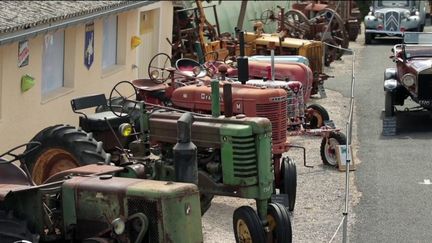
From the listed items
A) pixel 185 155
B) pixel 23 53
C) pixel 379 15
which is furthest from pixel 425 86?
pixel 379 15

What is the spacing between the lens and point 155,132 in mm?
9055

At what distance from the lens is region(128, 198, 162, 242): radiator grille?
645 cm

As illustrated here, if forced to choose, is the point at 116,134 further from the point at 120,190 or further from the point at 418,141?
the point at 418,141

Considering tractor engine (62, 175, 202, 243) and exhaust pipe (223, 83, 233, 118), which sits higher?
exhaust pipe (223, 83, 233, 118)

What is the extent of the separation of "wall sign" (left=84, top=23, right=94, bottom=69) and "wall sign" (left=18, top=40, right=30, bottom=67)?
2666 millimetres

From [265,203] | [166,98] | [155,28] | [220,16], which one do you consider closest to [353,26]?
[220,16]

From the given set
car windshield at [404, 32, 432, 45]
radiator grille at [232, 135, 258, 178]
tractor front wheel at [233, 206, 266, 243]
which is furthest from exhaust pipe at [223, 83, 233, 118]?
car windshield at [404, 32, 432, 45]

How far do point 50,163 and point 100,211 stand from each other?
2.74m

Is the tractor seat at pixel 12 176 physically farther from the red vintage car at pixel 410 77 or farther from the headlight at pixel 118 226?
A: the red vintage car at pixel 410 77

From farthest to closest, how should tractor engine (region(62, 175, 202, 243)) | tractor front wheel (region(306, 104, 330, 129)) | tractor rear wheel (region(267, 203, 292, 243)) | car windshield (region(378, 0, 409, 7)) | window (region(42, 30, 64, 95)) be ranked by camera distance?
car windshield (region(378, 0, 409, 7)) → tractor front wheel (region(306, 104, 330, 129)) → window (region(42, 30, 64, 95)) → tractor rear wheel (region(267, 203, 292, 243)) → tractor engine (region(62, 175, 202, 243))

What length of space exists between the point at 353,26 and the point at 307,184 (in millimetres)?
21577

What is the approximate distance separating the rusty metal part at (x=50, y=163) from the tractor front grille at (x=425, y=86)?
26.6 feet

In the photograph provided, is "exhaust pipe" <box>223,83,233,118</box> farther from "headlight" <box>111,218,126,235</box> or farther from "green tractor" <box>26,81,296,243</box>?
"headlight" <box>111,218,126,235</box>

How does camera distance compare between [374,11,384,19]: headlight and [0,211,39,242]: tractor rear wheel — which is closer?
[0,211,39,242]: tractor rear wheel
